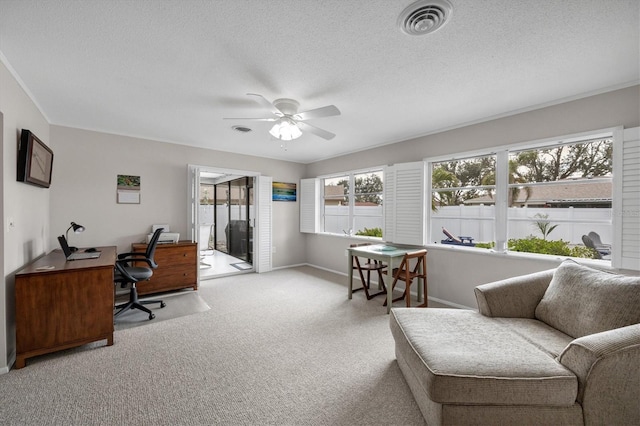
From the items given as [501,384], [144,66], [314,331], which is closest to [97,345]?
[314,331]

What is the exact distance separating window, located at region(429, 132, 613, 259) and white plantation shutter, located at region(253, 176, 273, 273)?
3.23m

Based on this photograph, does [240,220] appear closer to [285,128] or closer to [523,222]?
[285,128]

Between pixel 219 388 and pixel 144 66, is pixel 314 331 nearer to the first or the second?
pixel 219 388

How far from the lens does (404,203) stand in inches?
159

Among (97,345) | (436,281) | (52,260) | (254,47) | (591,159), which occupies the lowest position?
(97,345)

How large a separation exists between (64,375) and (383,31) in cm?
344

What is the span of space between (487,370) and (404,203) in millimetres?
2870

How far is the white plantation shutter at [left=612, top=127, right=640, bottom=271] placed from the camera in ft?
7.48

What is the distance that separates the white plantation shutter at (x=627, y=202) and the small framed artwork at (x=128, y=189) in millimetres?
5832

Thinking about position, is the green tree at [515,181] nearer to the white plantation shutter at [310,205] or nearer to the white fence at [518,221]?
the white fence at [518,221]

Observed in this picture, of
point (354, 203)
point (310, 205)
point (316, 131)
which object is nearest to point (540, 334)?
point (316, 131)

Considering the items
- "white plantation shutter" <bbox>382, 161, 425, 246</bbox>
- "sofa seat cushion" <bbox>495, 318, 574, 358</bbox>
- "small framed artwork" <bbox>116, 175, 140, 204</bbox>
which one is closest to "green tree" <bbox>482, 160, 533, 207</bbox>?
"white plantation shutter" <bbox>382, 161, 425, 246</bbox>

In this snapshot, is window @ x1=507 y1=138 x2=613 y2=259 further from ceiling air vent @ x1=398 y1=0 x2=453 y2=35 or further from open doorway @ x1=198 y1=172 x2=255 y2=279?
open doorway @ x1=198 y1=172 x2=255 y2=279

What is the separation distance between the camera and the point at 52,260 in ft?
8.86
